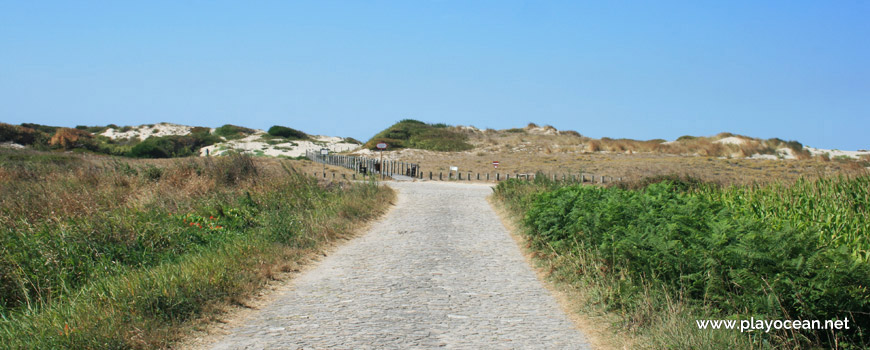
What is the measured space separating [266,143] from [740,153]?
163ft

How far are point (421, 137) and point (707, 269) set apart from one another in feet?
205

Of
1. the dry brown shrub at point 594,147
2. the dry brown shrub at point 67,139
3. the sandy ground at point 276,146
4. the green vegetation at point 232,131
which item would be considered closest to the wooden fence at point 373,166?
the dry brown shrub at point 67,139

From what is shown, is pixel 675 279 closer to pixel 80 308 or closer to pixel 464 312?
pixel 464 312

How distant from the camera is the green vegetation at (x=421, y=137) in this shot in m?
61.6

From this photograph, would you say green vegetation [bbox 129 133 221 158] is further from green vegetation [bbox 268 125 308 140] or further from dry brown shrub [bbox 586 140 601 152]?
dry brown shrub [bbox 586 140 601 152]

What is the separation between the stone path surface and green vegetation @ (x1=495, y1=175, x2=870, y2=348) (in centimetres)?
64

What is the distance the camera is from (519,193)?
17.0 metres

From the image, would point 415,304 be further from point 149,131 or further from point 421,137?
point 149,131

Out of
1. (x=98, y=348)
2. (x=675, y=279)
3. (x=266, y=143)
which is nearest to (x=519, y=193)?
(x=675, y=279)

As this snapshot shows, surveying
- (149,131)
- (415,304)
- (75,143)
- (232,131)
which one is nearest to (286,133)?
(232,131)

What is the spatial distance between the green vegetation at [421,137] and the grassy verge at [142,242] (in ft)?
141

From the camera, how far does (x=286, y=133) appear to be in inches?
3159

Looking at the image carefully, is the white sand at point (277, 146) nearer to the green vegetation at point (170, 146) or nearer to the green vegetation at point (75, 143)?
the green vegetation at point (170, 146)

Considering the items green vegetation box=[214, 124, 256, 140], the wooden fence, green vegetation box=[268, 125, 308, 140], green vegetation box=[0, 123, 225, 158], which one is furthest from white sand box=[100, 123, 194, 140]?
the wooden fence
